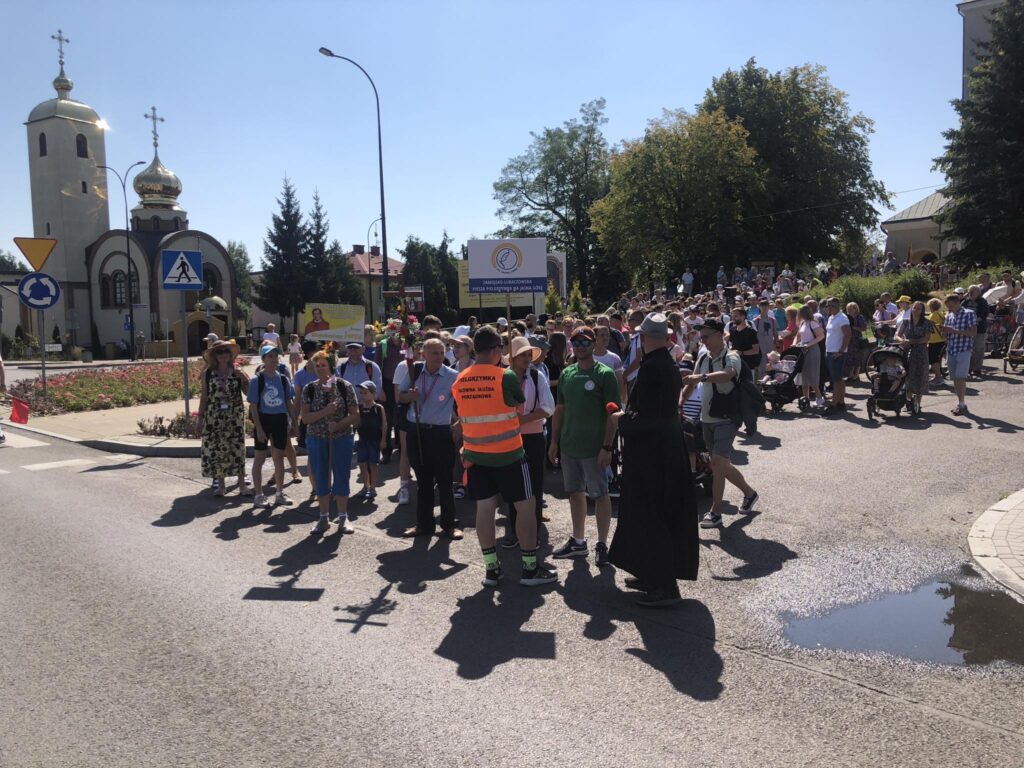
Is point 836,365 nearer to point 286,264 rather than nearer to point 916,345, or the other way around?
point 916,345

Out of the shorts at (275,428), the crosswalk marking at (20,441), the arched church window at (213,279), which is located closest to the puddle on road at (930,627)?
the shorts at (275,428)

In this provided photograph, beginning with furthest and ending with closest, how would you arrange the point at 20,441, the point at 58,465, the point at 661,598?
the point at 20,441, the point at 58,465, the point at 661,598

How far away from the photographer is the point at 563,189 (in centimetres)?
7194

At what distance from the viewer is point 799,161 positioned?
48.8 m

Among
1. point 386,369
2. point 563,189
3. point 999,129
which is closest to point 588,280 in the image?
point 563,189

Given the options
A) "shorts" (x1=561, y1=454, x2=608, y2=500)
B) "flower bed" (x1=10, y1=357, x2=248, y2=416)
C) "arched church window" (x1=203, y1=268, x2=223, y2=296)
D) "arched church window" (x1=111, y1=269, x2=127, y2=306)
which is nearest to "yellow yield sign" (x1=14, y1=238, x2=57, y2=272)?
"flower bed" (x1=10, y1=357, x2=248, y2=416)

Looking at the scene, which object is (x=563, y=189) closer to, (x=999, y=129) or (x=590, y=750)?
(x=999, y=129)

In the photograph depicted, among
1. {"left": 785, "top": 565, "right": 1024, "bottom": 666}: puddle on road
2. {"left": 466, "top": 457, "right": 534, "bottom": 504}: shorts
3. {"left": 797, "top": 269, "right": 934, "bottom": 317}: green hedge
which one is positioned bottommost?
{"left": 785, "top": 565, "right": 1024, "bottom": 666}: puddle on road

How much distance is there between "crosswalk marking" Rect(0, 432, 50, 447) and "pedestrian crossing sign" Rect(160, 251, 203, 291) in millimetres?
3947

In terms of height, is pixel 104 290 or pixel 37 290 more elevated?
pixel 104 290

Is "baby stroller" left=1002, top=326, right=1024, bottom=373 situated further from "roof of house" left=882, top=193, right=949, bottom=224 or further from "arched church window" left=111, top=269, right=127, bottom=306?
"arched church window" left=111, top=269, right=127, bottom=306

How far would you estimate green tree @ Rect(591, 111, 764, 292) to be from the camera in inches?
1746

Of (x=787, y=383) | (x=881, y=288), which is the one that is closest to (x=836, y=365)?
(x=787, y=383)

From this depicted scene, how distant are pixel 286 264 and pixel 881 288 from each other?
47890mm
